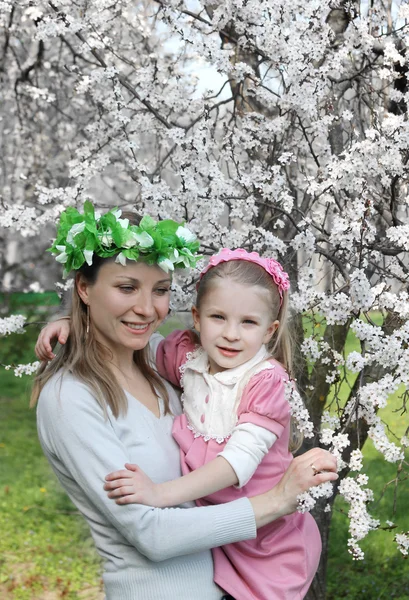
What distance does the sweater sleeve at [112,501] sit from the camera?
1842mm

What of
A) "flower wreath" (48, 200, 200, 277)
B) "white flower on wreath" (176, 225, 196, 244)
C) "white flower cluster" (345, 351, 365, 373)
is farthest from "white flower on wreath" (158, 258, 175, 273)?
"white flower cluster" (345, 351, 365, 373)

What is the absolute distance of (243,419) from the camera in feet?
6.63

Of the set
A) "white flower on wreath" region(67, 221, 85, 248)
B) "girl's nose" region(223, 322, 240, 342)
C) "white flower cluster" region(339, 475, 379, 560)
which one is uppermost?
"white flower on wreath" region(67, 221, 85, 248)

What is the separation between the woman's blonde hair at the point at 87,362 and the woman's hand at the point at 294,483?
395 mm

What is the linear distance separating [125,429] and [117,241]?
1.53ft

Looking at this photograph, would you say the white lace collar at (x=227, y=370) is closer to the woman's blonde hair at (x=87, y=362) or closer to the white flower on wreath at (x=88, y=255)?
the woman's blonde hair at (x=87, y=362)

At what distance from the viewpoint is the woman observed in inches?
73.6

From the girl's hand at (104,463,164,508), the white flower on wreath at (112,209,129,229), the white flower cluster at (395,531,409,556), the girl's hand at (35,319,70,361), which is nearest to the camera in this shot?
the girl's hand at (104,463,164,508)

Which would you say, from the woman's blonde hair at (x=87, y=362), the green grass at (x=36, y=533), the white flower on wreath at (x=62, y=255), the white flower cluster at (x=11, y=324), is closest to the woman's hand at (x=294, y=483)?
the woman's blonde hair at (x=87, y=362)

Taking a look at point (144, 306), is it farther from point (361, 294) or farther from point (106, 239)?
point (361, 294)

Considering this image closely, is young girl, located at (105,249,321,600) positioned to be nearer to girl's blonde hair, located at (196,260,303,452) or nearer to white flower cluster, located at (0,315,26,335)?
girl's blonde hair, located at (196,260,303,452)

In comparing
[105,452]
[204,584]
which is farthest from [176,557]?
[105,452]

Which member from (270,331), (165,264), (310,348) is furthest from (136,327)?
(310,348)

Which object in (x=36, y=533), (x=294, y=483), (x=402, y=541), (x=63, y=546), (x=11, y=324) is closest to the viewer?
(x=294, y=483)
